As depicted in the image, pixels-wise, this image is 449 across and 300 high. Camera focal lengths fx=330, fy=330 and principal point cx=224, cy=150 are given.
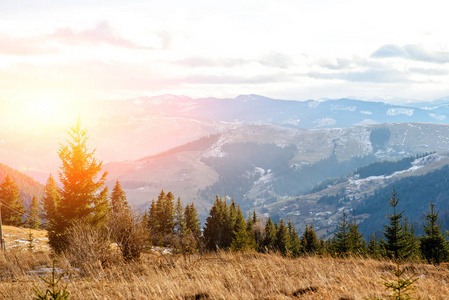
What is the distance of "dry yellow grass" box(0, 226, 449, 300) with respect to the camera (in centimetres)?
953

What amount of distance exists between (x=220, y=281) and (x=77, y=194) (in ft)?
67.4

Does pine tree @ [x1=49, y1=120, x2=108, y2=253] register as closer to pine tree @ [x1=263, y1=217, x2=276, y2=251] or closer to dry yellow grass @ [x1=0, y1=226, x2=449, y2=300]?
dry yellow grass @ [x1=0, y1=226, x2=449, y2=300]

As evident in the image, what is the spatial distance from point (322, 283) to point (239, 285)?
262cm

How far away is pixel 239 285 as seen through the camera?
1056 cm

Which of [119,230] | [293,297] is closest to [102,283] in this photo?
[119,230]

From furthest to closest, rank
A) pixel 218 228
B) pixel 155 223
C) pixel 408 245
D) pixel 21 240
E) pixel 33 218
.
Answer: pixel 33 218
pixel 218 228
pixel 155 223
pixel 408 245
pixel 21 240

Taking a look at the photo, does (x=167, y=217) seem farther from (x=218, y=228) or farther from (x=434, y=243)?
(x=434, y=243)

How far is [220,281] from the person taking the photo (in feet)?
35.9

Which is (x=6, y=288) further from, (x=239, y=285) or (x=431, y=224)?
(x=431, y=224)

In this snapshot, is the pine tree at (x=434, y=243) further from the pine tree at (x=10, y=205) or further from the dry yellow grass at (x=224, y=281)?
the pine tree at (x=10, y=205)

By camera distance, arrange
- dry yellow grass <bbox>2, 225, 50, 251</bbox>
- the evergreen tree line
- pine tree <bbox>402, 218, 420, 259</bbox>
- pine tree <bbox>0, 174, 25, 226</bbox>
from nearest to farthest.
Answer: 1. the evergreen tree line
2. dry yellow grass <bbox>2, 225, 50, 251</bbox>
3. pine tree <bbox>402, 218, 420, 259</bbox>
4. pine tree <bbox>0, 174, 25, 226</bbox>

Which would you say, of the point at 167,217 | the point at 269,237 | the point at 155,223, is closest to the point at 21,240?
the point at 155,223

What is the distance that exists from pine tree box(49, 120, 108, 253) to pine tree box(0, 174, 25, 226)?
58.1 meters

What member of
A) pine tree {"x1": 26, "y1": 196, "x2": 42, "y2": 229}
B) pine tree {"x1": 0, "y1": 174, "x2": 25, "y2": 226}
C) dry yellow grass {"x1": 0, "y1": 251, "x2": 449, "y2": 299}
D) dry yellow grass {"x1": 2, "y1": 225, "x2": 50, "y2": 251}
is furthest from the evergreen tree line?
dry yellow grass {"x1": 2, "y1": 225, "x2": 50, "y2": 251}
